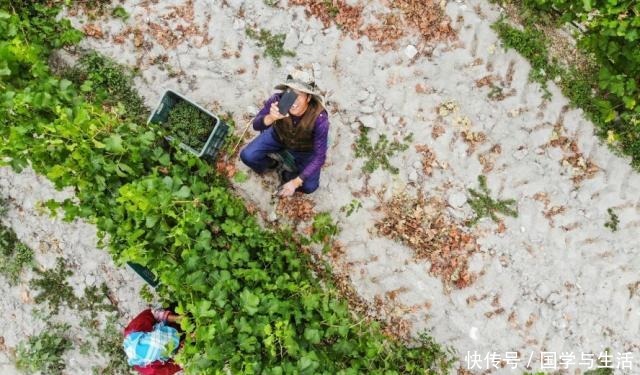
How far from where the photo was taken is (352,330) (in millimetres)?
4207

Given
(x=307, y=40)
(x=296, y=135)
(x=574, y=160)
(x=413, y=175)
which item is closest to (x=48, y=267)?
(x=296, y=135)

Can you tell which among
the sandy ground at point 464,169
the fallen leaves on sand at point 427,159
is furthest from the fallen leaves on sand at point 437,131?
the fallen leaves on sand at point 427,159

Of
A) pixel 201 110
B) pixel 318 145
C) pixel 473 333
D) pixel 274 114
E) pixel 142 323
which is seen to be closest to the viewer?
pixel 274 114

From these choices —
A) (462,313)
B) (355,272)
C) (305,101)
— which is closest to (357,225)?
(355,272)

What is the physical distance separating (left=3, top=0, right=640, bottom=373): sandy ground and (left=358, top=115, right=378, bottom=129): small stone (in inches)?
2.0

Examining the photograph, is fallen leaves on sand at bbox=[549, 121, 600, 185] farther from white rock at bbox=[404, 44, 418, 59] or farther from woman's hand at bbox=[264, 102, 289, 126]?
Result: woman's hand at bbox=[264, 102, 289, 126]

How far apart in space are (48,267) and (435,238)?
354 centimetres

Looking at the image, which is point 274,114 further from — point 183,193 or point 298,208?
point 298,208

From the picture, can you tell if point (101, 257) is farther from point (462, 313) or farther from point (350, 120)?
point (462, 313)

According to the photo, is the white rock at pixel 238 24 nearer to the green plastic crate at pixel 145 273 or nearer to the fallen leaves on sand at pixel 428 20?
the fallen leaves on sand at pixel 428 20

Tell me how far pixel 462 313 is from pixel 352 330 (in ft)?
4.10

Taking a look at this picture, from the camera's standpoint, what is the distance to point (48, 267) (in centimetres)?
511

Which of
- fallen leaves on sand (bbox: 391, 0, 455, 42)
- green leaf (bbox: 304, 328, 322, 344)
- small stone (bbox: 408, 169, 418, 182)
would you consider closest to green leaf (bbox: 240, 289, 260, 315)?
green leaf (bbox: 304, 328, 322, 344)

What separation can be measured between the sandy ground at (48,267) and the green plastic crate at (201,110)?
1.20 meters
